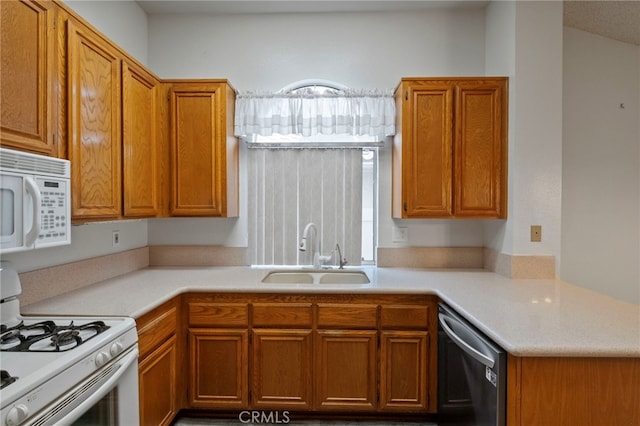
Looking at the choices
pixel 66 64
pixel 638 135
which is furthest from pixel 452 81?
pixel 66 64

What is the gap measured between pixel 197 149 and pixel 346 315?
1.51 meters

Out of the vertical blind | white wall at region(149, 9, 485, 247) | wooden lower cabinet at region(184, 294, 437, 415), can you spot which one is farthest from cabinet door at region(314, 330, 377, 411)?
white wall at region(149, 9, 485, 247)

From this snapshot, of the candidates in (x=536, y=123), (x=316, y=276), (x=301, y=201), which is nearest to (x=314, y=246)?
(x=316, y=276)

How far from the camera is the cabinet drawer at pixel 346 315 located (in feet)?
6.89

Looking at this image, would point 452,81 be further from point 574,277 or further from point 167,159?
point 167,159

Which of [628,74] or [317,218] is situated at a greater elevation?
[628,74]

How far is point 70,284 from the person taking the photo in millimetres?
1965

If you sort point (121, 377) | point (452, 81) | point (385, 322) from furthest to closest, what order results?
point (452, 81) < point (385, 322) < point (121, 377)

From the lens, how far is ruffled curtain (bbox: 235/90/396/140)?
2633mm

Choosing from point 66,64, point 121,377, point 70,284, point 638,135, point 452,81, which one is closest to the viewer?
point 121,377

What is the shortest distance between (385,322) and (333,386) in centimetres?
50

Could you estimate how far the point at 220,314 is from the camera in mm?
2131

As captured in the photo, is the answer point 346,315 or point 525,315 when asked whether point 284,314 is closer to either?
point 346,315

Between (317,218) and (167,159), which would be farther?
(317,218)
